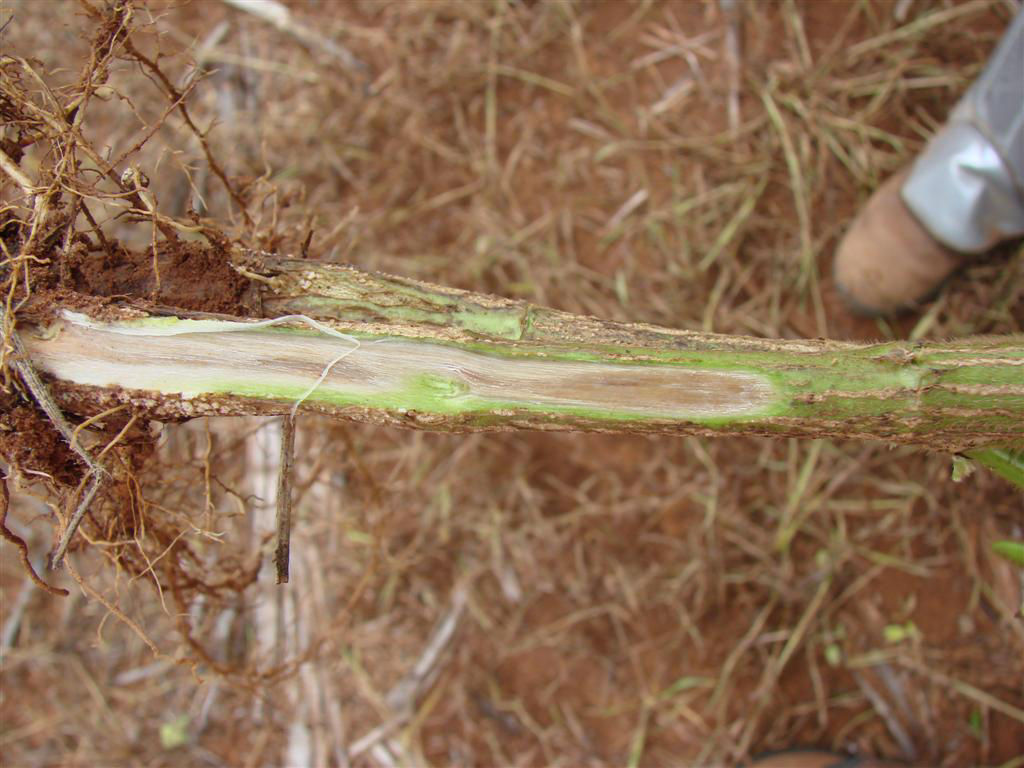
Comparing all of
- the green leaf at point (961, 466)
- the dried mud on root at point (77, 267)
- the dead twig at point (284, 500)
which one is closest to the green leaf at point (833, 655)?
the green leaf at point (961, 466)

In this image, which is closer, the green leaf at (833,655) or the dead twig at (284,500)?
the dead twig at (284,500)

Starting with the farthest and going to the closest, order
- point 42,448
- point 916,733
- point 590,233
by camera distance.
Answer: point 590,233, point 916,733, point 42,448

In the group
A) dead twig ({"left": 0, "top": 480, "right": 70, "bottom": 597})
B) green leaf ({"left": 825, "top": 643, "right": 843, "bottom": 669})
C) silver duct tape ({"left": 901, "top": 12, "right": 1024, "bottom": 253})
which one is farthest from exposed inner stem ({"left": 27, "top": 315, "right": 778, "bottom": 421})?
green leaf ({"left": 825, "top": 643, "right": 843, "bottom": 669})

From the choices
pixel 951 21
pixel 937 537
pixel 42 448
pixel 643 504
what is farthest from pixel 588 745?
pixel 951 21

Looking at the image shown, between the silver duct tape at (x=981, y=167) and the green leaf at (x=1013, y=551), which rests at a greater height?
the silver duct tape at (x=981, y=167)

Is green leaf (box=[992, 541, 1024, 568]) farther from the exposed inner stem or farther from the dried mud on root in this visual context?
the dried mud on root

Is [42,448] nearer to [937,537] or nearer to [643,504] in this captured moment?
[643,504]

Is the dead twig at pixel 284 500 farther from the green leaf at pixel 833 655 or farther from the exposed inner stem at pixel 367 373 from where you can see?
the green leaf at pixel 833 655
